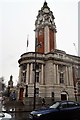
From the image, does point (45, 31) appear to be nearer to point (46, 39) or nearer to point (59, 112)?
point (46, 39)

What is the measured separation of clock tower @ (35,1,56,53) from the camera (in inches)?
2101

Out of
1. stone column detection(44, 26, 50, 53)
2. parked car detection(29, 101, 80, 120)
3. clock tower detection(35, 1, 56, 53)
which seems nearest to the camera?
parked car detection(29, 101, 80, 120)

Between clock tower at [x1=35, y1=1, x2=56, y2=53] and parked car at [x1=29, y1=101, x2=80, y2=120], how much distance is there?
39.7 metres

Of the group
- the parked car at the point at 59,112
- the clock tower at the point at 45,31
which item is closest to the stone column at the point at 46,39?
the clock tower at the point at 45,31

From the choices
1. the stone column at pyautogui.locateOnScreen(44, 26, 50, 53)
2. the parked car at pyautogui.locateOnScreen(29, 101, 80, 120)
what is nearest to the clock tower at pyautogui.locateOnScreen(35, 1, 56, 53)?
the stone column at pyautogui.locateOnScreen(44, 26, 50, 53)

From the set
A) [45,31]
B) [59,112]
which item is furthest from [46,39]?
[59,112]

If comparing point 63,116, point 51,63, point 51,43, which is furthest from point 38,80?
point 63,116

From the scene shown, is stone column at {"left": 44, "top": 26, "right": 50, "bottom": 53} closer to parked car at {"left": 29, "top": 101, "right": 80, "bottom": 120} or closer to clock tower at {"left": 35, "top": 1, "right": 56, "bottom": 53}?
clock tower at {"left": 35, "top": 1, "right": 56, "bottom": 53}

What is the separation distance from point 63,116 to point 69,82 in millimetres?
36599

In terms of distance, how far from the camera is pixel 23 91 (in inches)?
1804

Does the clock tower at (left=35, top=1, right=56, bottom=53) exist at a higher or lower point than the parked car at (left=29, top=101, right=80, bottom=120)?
higher

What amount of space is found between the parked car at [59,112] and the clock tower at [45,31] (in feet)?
130

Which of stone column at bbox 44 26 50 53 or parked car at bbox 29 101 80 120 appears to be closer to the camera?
parked car at bbox 29 101 80 120

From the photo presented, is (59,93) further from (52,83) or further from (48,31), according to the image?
(48,31)
